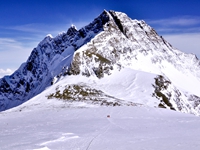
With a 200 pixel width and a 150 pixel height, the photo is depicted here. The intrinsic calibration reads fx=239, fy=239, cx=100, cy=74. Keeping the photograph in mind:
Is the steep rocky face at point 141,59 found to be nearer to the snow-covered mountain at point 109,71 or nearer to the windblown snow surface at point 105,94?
the snow-covered mountain at point 109,71

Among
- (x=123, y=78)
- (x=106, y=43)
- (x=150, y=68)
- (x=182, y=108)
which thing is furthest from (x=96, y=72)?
(x=150, y=68)

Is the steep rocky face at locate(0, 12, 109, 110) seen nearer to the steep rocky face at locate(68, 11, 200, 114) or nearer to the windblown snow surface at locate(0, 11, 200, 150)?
the windblown snow surface at locate(0, 11, 200, 150)

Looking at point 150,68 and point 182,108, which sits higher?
point 150,68

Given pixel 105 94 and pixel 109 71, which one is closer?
pixel 105 94

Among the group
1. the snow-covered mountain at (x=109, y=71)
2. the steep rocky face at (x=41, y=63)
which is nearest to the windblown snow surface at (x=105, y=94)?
the snow-covered mountain at (x=109, y=71)

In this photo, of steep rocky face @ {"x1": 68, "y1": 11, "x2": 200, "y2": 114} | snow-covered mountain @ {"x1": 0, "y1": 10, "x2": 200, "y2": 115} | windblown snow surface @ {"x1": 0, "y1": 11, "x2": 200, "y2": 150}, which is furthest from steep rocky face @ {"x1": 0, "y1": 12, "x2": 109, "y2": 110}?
steep rocky face @ {"x1": 68, "y1": 11, "x2": 200, "y2": 114}

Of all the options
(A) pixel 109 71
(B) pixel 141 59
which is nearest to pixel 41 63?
(B) pixel 141 59

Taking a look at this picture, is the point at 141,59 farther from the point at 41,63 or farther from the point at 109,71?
the point at 41,63

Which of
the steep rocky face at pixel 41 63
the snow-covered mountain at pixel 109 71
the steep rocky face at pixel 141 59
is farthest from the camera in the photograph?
the steep rocky face at pixel 41 63

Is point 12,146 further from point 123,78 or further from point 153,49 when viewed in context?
point 153,49
